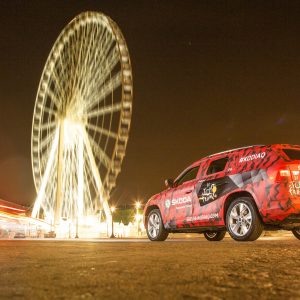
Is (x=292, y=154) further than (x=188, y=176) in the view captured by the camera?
No

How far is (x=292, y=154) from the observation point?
8.02 m

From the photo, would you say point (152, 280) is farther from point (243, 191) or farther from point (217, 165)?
point (217, 165)

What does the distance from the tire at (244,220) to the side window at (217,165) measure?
2.78 ft

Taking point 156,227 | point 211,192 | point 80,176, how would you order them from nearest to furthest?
point 211,192
point 156,227
point 80,176

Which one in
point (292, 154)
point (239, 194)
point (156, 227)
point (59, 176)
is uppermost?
point (59, 176)

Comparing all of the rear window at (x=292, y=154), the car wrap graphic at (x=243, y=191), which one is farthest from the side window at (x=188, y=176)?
the rear window at (x=292, y=154)

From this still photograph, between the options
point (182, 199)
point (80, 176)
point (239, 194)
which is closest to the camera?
point (239, 194)

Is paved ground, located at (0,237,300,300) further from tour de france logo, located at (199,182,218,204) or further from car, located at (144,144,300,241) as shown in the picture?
tour de france logo, located at (199,182,218,204)

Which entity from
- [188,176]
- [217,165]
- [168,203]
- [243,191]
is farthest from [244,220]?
[168,203]

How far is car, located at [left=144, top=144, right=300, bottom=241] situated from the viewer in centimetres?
756

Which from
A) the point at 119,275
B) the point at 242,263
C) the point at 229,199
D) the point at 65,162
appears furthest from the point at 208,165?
the point at 65,162

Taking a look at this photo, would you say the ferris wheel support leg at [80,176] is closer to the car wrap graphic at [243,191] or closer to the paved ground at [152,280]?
the car wrap graphic at [243,191]

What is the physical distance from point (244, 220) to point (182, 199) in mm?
1709

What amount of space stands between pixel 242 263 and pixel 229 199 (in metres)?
4.09
